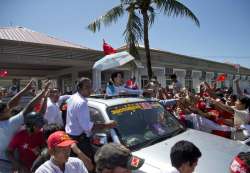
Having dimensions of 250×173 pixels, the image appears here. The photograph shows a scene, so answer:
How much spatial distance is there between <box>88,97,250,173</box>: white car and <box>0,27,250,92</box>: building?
714 centimetres

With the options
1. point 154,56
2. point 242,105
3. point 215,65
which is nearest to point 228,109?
point 242,105

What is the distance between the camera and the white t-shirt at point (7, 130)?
370 centimetres

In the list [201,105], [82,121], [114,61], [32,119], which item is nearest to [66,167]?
[82,121]

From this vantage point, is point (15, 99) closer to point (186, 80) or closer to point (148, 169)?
point (148, 169)

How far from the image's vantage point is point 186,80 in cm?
2623

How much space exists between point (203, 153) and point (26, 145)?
2.28 m

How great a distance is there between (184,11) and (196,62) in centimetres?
1632

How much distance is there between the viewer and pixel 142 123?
14.5 feet

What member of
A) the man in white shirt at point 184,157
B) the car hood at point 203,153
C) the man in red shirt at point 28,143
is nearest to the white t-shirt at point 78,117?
the man in red shirt at point 28,143

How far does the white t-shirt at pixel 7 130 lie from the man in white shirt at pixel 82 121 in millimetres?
660

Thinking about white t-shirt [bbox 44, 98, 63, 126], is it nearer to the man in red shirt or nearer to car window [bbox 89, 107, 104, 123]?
car window [bbox 89, 107, 104, 123]

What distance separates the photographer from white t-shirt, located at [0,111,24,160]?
3698mm

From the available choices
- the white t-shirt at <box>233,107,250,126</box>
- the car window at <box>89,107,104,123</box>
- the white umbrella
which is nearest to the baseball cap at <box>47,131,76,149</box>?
the car window at <box>89,107,104,123</box>

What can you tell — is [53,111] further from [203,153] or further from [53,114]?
[203,153]
